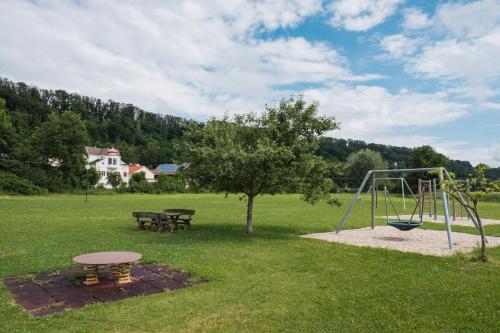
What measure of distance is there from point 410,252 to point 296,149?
5.06 m

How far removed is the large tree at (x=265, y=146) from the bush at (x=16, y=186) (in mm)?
46445

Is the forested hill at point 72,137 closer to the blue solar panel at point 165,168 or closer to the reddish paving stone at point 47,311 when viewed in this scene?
the blue solar panel at point 165,168

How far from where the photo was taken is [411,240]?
15.1 meters

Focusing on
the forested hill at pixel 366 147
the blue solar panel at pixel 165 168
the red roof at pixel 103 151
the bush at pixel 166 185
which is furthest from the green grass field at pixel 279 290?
the blue solar panel at pixel 165 168

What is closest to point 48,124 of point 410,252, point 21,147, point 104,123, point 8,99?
point 21,147

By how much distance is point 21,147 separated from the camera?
208 feet

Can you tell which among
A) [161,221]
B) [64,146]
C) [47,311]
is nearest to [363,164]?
→ [64,146]

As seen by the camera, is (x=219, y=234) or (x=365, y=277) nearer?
(x=365, y=277)

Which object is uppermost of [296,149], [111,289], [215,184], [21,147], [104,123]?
[104,123]

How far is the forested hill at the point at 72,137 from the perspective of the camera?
60.8 metres

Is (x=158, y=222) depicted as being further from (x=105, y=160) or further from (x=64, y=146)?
(x=105, y=160)

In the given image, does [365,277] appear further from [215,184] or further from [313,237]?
[215,184]

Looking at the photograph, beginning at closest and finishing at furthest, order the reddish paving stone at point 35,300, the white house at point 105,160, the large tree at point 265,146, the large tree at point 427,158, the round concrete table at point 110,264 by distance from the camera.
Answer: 1. the reddish paving stone at point 35,300
2. the round concrete table at point 110,264
3. the large tree at point 265,146
4. the large tree at point 427,158
5. the white house at point 105,160

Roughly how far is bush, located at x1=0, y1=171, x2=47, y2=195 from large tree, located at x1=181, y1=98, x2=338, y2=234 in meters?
46.4
